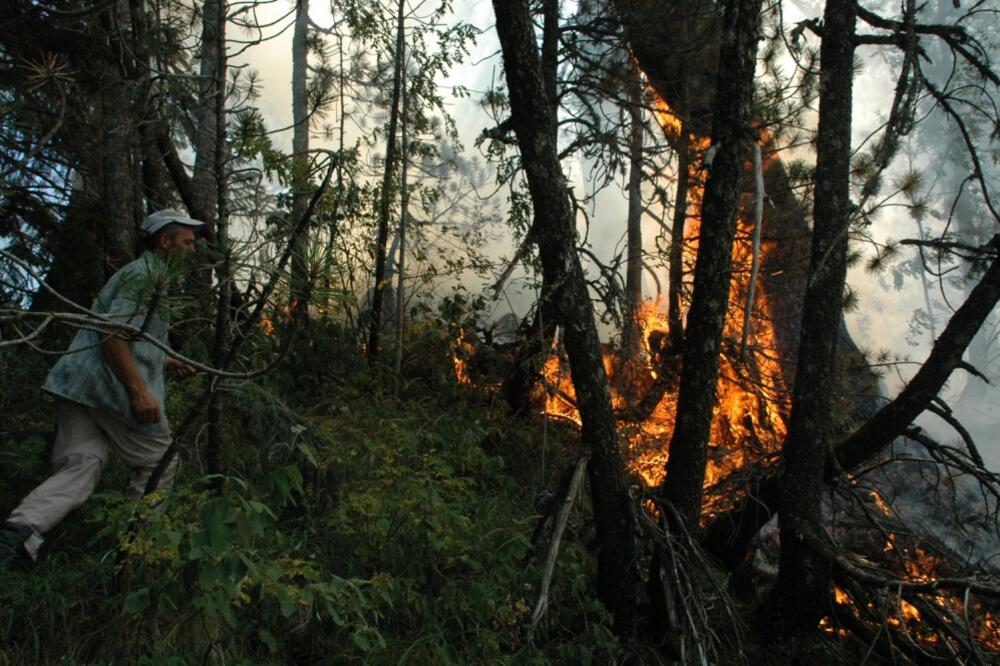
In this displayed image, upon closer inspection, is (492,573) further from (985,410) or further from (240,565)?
(985,410)

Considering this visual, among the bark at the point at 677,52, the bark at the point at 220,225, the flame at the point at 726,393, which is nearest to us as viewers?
the bark at the point at 220,225

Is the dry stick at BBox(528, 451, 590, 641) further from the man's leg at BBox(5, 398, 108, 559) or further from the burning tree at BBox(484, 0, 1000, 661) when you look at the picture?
the man's leg at BBox(5, 398, 108, 559)

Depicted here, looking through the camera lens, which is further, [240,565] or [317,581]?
[317,581]

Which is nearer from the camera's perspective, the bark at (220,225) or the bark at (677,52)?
the bark at (220,225)

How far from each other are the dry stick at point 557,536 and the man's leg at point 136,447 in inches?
72.0

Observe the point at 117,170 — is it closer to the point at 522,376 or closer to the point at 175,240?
the point at 175,240

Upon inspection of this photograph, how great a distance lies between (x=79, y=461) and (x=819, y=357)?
3893 mm

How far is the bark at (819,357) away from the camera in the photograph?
13.7 ft

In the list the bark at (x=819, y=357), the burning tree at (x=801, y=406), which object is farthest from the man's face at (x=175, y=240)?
the bark at (x=819, y=357)

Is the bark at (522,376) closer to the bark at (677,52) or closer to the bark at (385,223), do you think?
the bark at (385,223)

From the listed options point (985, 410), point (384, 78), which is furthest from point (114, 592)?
point (985, 410)

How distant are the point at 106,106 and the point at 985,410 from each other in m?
42.8

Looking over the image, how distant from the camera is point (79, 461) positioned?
345 cm

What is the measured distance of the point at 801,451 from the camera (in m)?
4.25
